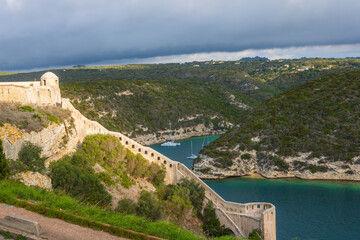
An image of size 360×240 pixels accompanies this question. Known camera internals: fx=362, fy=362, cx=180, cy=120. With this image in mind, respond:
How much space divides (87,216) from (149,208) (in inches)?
430

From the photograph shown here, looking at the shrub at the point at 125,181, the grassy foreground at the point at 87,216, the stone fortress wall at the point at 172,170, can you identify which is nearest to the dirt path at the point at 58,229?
the grassy foreground at the point at 87,216

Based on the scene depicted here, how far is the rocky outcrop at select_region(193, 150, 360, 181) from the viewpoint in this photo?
159ft

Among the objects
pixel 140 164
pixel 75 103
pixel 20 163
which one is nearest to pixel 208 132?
pixel 75 103

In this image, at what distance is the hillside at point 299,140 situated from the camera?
50.2m

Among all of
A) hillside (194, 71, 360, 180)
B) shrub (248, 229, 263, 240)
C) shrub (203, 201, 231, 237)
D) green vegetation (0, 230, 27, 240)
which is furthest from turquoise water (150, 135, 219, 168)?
green vegetation (0, 230, 27, 240)

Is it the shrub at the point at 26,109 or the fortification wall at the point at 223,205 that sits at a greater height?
the shrub at the point at 26,109

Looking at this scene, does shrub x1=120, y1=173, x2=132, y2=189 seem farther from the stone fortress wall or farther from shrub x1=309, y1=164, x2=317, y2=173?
shrub x1=309, y1=164, x2=317, y2=173

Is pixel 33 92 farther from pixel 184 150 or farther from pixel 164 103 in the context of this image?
pixel 164 103

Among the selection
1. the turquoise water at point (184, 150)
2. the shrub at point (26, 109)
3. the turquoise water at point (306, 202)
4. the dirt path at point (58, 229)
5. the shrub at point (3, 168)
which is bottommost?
the turquoise water at point (184, 150)

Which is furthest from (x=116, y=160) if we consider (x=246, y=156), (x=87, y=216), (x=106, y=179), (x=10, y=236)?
(x=246, y=156)

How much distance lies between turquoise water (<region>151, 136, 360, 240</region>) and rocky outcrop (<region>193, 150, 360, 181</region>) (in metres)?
1.65

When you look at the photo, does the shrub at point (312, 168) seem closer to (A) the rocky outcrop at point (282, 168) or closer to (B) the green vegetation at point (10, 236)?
(A) the rocky outcrop at point (282, 168)

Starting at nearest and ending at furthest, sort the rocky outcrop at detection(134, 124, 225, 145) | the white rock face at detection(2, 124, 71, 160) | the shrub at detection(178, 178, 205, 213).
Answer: the white rock face at detection(2, 124, 71, 160), the shrub at detection(178, 178, 205, 213), the rocky outcrop at detection(134, 124, 225, 145)

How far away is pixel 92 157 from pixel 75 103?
199 ft
